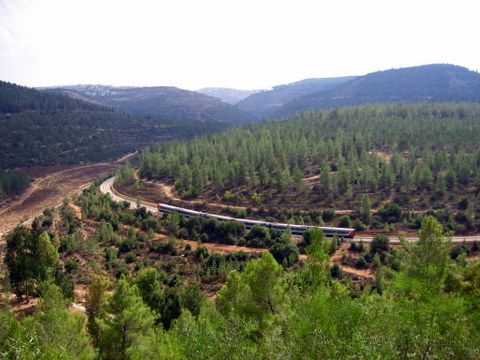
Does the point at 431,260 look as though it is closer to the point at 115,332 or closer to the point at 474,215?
the point at 115,332

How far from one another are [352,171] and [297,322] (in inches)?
3617

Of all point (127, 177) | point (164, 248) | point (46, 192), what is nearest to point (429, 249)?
point (164, 248)

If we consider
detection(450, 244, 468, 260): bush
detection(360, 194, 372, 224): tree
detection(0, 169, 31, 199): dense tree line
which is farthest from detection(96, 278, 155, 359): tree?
detection(0, 169, 31, 199): dense tree line

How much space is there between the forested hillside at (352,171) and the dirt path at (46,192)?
32.5 metres

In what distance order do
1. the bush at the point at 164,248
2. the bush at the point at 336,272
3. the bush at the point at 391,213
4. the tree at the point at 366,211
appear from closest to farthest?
the bush at the point at 336,272
the bush at the point at 164,248
the bush at the point at 391,213
the tree at the point at 366,211

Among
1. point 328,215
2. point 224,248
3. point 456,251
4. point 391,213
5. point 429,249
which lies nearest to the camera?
point 429,249

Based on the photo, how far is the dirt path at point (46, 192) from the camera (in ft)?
405

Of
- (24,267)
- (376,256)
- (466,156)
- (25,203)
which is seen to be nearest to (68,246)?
(24,267)

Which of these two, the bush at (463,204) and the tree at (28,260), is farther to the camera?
the bush at (463,204)

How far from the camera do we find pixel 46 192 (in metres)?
151

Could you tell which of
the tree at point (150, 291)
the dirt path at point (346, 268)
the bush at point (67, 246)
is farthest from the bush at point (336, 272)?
the bush at point (67, 246)

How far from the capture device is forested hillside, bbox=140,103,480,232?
9975 centimetres

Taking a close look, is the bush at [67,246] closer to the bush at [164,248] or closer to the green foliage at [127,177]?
the bush at [164,248]

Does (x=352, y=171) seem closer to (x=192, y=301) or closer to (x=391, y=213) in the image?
(x=391, y=213)
